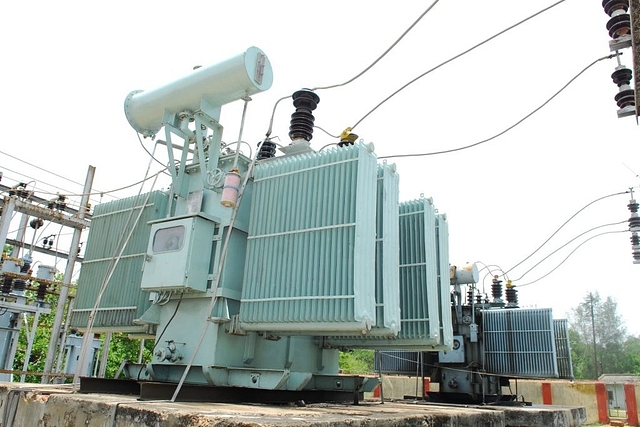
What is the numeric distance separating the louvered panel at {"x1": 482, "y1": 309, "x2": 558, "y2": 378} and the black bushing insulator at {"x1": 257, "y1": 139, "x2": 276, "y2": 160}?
6988mm

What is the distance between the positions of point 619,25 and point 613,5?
183mm

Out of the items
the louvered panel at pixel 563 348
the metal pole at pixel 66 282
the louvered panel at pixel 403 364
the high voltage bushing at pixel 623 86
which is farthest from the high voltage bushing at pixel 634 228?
the metal pole at pixel 66 282

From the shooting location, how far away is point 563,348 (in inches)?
425

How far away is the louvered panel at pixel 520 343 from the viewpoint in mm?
10297

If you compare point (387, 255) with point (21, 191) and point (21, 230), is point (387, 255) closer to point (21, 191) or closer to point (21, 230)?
point (21, 191)

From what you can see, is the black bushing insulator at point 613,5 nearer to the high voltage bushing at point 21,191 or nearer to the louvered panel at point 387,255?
the louvered panel at point 387,255

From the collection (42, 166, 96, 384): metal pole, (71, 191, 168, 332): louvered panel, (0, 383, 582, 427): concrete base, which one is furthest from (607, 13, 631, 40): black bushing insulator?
(42, 166, 96, 384): metal pole

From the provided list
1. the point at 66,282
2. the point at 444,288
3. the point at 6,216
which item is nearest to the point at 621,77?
the point at 444,288

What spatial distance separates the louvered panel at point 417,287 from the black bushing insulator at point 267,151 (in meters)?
1.94

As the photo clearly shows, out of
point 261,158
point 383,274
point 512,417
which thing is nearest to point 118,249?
point 261,158

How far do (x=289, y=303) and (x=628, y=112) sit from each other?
11.1ft

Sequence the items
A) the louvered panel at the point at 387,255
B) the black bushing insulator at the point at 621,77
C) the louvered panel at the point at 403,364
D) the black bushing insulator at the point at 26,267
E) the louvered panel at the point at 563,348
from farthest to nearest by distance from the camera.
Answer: the black bushing insulator at the point at 26,267
the louvered panel at the point at 403,364
the louvered panel at the point at 563,348
the louvered panel at the point at 387,255
the black bushing insulator at the point at 621,77

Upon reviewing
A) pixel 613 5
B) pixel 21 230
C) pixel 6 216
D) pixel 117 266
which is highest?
pixel 21 230

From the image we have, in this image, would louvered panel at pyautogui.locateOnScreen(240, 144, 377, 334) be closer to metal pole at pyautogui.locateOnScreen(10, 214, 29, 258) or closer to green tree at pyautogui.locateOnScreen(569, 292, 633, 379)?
metal pole at pyautogui.locateOnScreen(10, 214, 29, 258)
